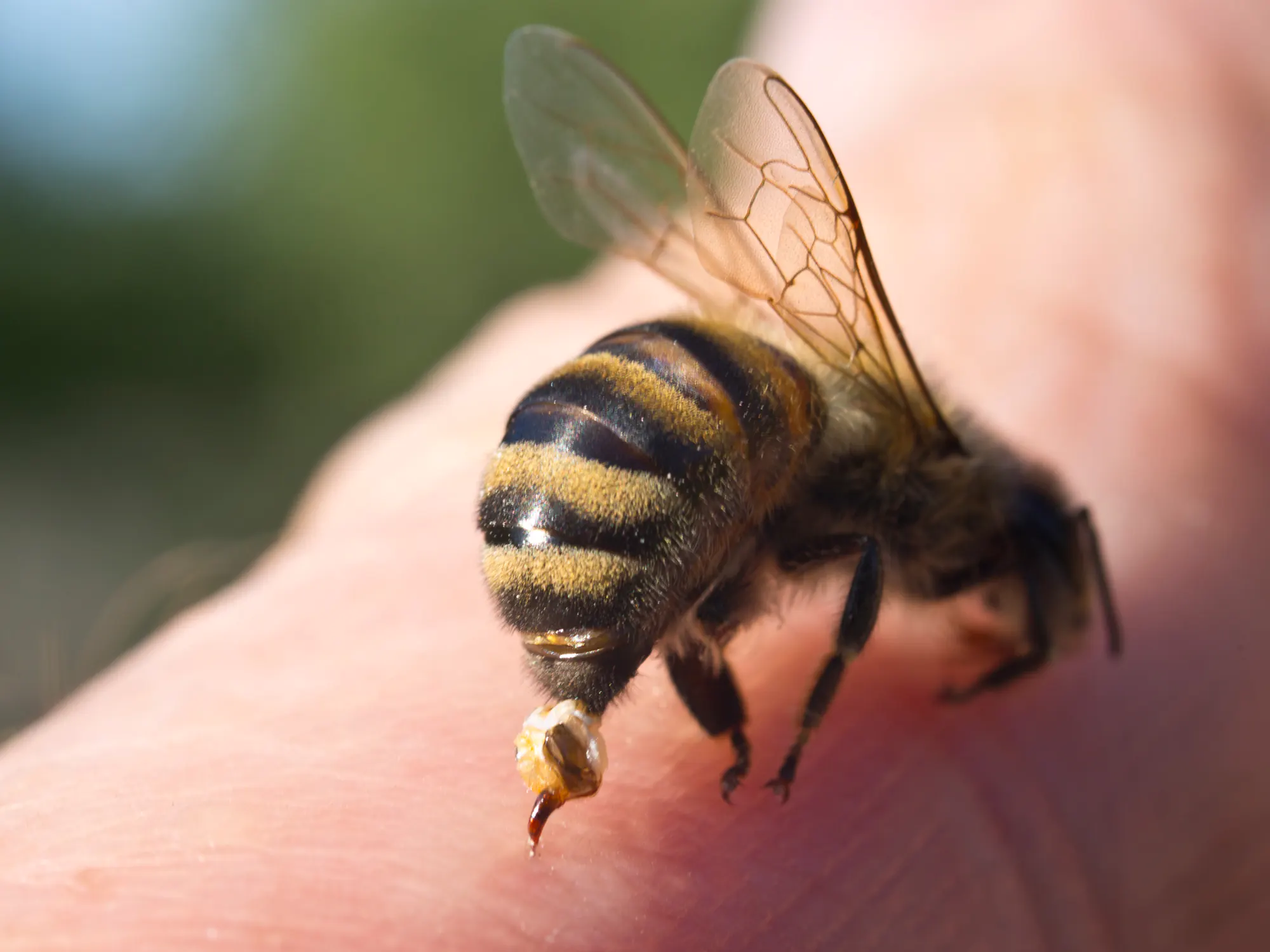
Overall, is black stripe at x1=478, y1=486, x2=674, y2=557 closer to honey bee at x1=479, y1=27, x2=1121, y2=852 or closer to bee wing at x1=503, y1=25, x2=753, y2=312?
honey bee at x1=479, y1=27, x2=1121, y2=852

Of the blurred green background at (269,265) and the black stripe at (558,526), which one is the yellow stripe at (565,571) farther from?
the blurred green background at (269,265)

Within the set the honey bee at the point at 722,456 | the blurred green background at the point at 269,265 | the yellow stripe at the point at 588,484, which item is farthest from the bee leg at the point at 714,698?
the blurred green background at the point at 269,265

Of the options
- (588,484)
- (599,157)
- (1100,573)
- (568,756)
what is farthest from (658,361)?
(1100,573)

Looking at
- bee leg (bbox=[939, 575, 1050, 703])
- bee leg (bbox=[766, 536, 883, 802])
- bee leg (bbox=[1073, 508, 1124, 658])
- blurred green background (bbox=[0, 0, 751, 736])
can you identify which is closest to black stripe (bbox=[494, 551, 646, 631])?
bee leg (bbox=[766, 536, 883, 802])

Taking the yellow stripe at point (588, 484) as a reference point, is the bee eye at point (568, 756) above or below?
below

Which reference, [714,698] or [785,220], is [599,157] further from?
[714,698]

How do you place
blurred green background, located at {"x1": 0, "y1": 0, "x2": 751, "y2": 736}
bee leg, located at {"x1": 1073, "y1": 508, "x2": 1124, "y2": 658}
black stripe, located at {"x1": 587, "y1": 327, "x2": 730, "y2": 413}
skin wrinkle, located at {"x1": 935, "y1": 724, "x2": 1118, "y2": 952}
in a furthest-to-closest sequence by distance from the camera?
blurred green background, located at {"x1": 0, "y1": 0, "x2": 751, "y2": 736}
bee leg, located at {"x1": 1073, "y1": 508, "x2": 1124, "y2": 658}
skin wrinkle, located at {"x1": 935, "y1": 724, "x2": 1118, "y2": 952}
black stripe, located at {"x1": 587, "y1": 327, "x2": 730, "y2": 413}

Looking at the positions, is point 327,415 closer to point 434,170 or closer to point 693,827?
point 434,170
